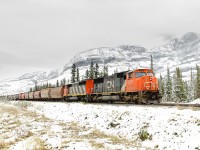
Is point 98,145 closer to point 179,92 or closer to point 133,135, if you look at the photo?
point 133,135

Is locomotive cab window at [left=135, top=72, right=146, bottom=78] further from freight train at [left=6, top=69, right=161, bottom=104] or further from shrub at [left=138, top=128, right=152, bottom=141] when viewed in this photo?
shrub at [left=138, top=128, right=152, bottom=141]

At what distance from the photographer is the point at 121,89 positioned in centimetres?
2797

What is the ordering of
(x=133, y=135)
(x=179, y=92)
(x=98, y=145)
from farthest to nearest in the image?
1. (x=179, y=92)
2. (x=133, y=135)
3. (x=98, y=145)

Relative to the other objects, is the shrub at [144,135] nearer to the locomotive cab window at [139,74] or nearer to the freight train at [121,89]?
the freight train at [121,89]

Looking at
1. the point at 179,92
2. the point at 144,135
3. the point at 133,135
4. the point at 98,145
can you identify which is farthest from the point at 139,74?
the point at 179,92

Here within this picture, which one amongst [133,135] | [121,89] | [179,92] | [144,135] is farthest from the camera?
[179,92]

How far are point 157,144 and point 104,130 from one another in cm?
448

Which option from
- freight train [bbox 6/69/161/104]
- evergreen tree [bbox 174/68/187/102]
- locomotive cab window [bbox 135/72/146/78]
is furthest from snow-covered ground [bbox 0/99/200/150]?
evergreen tree [bbox 174/68/187/102]

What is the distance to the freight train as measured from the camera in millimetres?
23828

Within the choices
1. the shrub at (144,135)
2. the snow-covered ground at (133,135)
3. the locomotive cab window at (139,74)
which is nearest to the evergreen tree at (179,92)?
the locomotive cab window at (139,74)

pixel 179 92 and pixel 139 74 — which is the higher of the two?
pixel 139 74

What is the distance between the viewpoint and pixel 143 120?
13.1 meters

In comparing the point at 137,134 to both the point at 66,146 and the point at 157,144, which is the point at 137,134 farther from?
the point at 66,146

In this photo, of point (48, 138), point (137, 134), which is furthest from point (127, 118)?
point (48, 138)
